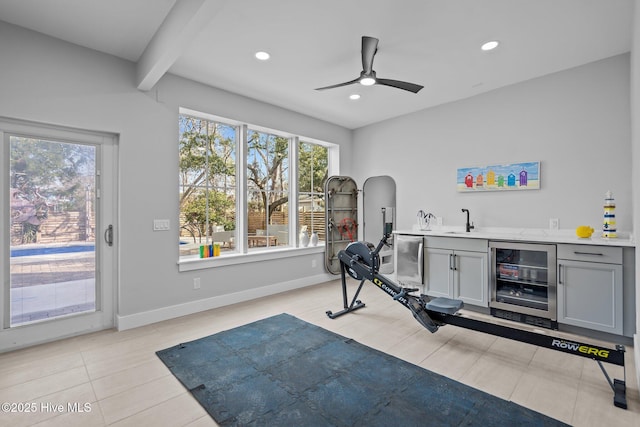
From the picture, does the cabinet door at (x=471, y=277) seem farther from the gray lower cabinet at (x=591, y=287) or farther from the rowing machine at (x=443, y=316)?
the gray lower cabinet at (x=591, y=287)

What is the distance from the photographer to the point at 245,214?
439 centimetres

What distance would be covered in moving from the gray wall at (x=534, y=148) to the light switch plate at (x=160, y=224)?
3599mm

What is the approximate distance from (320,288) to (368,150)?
2.74 m

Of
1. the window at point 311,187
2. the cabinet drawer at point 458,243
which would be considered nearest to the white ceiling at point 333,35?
the window at point 311,187

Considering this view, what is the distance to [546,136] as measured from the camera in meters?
3.68

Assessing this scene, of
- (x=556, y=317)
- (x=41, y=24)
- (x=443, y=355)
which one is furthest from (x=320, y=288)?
(x=41, y=24)

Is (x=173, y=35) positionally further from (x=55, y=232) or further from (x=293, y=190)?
(x=293, y=190)

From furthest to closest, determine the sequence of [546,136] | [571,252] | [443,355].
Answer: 1. [546,136]
2. [571,252]
3. [443,355]

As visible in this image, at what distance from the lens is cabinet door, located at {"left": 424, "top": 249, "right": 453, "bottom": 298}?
3.90m

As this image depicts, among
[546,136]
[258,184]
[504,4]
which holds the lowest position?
[258,184]

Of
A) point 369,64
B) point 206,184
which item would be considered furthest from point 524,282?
point 206,184

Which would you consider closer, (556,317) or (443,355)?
(443,355)

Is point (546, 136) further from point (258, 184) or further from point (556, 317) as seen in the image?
point (258, 184)

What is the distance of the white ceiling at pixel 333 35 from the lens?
7.95 ft
